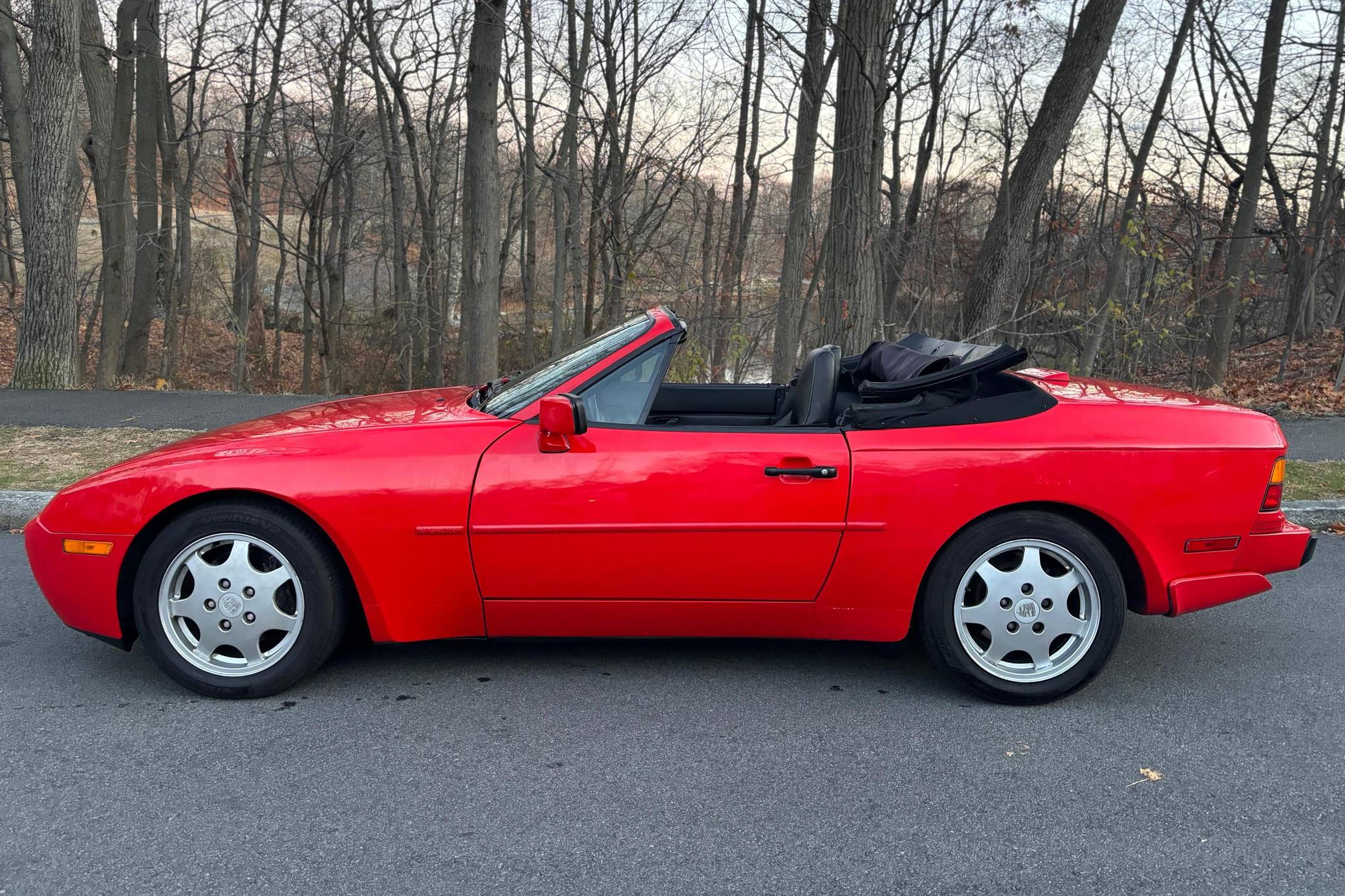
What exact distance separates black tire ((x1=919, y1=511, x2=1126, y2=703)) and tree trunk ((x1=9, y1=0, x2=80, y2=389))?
39.3ft

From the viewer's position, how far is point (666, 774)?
2.92 m

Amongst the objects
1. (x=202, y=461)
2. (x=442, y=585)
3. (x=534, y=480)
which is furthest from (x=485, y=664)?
(x=202, y=461)

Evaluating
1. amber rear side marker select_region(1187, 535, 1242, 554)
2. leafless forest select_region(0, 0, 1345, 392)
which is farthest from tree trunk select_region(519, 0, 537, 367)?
amber rear side marker select_region(1187, 535, 1242, 554)

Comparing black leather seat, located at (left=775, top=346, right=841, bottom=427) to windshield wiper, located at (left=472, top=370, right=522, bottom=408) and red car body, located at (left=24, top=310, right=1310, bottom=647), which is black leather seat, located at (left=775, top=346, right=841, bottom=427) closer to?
red car body, located at (left=24, top=310, right=1310, bottom=647)

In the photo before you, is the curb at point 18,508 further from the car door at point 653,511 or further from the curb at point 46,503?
the car door at point 653,511

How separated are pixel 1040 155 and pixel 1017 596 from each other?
25.9 ft

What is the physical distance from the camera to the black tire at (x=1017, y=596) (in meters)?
3.39

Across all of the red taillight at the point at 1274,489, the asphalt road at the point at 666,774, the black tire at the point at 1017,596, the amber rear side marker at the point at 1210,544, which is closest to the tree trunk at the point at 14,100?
the asphalt road at the point at 666,774

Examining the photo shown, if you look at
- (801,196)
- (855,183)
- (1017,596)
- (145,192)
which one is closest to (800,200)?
(801,196)

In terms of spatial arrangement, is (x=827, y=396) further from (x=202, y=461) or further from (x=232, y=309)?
(x=232, y=309)

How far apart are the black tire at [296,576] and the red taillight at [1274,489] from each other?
3359 millimetres

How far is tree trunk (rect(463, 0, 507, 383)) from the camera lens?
9.72 m

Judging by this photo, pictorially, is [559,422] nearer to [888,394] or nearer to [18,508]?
[888,394]

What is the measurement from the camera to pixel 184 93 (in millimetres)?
24453
